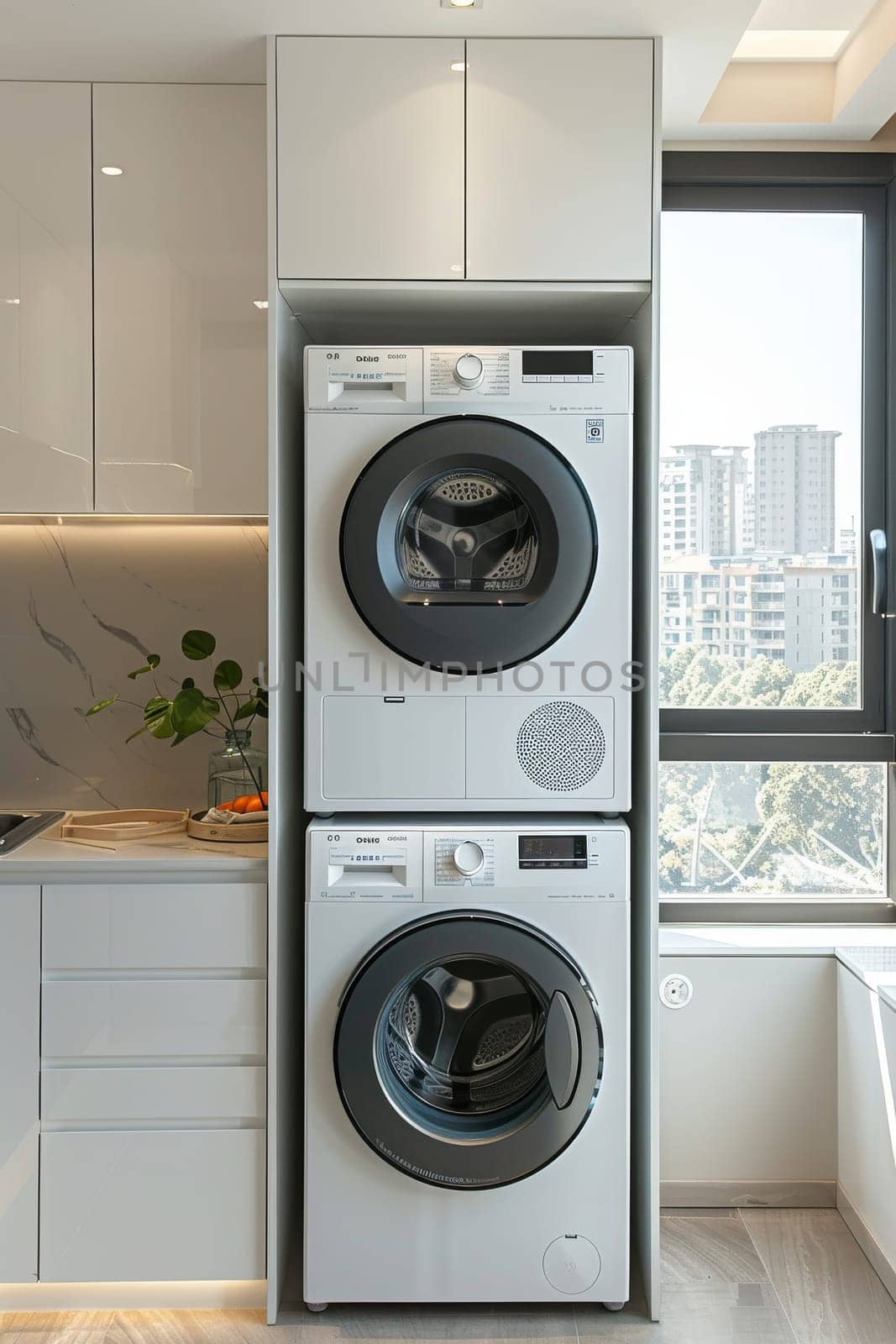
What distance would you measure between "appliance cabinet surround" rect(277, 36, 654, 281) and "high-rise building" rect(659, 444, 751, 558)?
0.73 m

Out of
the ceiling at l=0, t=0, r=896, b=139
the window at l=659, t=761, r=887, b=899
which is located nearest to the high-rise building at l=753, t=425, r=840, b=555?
the window at l=659, t=761, r=887, b=899

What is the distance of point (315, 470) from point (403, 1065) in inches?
46.2

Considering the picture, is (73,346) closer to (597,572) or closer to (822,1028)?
(597,572)

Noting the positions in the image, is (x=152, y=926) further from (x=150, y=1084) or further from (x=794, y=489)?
(x=794, y=489)

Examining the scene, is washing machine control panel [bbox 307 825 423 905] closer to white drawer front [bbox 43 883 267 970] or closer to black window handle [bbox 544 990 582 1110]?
white drawer front [bbox 43 883 267 970]

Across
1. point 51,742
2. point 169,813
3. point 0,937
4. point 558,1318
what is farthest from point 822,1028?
point 51,742

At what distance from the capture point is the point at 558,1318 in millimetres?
1980

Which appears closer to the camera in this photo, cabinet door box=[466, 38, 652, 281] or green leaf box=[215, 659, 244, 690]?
cabinet door box=[466, 38, 652, 281]

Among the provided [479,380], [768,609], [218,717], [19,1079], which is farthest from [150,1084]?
[768,609]

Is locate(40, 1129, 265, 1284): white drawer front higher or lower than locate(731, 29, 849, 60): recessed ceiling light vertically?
lower

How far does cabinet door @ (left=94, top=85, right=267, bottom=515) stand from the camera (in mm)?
2117

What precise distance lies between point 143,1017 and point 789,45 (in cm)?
260

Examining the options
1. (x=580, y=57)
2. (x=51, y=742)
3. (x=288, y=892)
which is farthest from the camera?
(x=51, y=742)

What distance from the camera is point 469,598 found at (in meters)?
1.95
